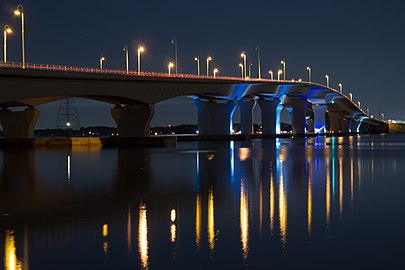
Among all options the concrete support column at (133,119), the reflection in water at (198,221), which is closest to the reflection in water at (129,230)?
the reflection in water at (198,221)

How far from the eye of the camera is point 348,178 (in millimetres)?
25469

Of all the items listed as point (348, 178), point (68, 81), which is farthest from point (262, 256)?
point (68, 81)

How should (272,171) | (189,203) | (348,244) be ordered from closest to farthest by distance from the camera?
(348,244)
(189,203)
(272,171)

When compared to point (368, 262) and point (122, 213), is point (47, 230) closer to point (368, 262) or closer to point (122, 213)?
point (122, 213)

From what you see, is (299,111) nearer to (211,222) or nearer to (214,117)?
(214,117)

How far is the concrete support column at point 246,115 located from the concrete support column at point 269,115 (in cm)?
551

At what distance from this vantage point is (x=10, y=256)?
1047cm

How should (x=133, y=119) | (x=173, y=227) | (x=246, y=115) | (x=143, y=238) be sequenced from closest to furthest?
1. (x=143, y=238)
2. (x=173, y=227)
3. (x=133, y=119)
4. (x=246, y=115)

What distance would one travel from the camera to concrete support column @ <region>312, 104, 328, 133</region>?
147875 millimetres

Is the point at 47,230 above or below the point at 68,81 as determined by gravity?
below

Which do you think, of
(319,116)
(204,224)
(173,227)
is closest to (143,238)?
(173,227)

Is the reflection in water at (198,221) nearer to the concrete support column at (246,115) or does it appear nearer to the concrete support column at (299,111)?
the concrete support column at (246,115)

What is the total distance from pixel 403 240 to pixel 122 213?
23.4 feet

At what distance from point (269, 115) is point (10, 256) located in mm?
105159
